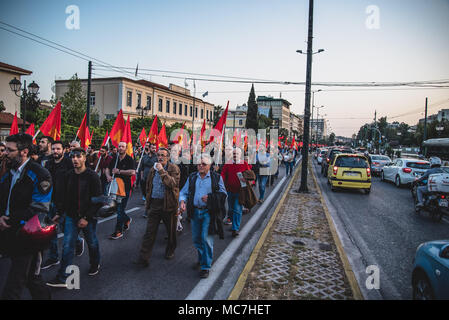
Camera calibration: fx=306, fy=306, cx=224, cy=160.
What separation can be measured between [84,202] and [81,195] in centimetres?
11

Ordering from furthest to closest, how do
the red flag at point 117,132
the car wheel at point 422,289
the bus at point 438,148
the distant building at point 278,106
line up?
1. the distant building at point 278,106
2. the bus at point 438,148
3. the red flag at point 117,132
4. the car wheel at point 422,289

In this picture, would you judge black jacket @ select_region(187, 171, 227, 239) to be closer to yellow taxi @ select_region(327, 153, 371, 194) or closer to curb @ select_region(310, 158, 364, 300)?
curb @ select_region(310, 158, 364, 300)

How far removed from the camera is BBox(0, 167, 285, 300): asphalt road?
3.94 m

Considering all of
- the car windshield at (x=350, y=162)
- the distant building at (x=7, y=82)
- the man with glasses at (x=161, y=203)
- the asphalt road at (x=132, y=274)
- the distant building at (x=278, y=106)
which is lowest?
the asphalt road at (x=132, y=274)

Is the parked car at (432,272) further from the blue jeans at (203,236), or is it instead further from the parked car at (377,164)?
the parked car at (377,164)

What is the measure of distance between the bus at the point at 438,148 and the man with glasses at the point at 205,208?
25233 mm

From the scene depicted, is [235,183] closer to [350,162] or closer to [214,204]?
[214,204]

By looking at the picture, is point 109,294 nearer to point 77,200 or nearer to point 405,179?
point 77,200

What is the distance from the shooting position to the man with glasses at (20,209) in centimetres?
313

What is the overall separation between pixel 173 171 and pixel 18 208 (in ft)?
8.20

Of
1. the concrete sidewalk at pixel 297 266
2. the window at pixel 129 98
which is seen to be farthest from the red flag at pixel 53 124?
the window at pixel 129 98

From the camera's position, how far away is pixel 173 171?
543cm

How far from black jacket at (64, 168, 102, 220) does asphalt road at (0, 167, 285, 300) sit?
95cm
